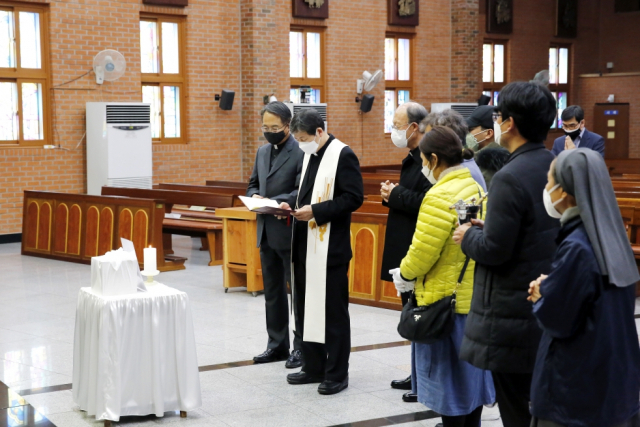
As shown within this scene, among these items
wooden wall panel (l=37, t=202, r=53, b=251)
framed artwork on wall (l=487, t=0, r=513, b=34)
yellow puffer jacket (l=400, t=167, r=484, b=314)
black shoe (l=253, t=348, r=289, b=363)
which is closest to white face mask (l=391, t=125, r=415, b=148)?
yellow puffer jacket (l=400, t=167, r=484, b=314)

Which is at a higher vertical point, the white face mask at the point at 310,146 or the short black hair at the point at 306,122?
the short black hair at the point at 306,122

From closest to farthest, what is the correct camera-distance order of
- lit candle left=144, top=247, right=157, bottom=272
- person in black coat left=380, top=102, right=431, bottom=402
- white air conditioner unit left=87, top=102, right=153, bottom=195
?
person in black coat left=380, top=102, right=431, bottom=402
lit candle left=144, top=247, right=157, bottom=272
white air conditioner unit left=87, top=102, right=153, bottom=195

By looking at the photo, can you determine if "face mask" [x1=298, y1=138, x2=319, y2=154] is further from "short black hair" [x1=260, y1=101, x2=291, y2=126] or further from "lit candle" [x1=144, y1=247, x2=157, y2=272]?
"lit candle" [x1=144, y1=247, x2=157, y2=272]

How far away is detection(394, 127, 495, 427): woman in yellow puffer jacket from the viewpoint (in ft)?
11.2

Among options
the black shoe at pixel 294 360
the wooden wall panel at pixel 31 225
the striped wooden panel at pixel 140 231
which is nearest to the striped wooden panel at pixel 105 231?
the striped wooden panel at pixel 140 231

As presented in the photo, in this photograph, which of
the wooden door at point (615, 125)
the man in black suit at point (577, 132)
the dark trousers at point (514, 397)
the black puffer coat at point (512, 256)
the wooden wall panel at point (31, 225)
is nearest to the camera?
the black puffer coat at point (512, 256)

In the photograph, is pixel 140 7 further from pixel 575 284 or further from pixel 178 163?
pixel 575 284

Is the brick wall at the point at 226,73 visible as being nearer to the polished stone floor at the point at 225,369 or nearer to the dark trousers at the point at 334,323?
the polished stone floor at the point at 225,369

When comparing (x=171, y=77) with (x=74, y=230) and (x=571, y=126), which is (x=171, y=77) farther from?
(x=571, y=126)

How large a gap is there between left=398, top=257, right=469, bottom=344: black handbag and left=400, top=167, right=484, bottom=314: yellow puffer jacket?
0.8 inches

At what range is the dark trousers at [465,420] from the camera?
364 cm

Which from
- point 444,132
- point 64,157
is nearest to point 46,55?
point 64,157

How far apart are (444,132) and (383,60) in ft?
44.4

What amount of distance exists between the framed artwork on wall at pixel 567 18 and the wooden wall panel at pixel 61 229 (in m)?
14.4
